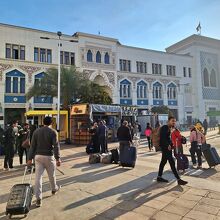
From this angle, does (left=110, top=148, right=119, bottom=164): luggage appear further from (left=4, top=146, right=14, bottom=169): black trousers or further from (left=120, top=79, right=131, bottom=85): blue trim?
(left=120, top=79, right=131, bottom=85): blue trim

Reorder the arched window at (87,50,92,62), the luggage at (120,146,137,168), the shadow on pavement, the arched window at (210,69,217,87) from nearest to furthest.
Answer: the shadow on pavement, the luggage at (120,146,137,168), the arched window at (87,50,92,62), the arched window at (210,69,217,87)

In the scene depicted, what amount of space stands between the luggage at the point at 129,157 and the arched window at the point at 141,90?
32409 millimetres

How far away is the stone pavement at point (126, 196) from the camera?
15.1 feet

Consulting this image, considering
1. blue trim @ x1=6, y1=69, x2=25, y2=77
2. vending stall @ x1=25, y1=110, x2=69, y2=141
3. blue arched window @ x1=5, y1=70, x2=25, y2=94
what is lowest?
vending stall @ x1=25, y1=110, x2=69, y2=141

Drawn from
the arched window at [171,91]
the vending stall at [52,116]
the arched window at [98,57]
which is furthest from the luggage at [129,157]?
the arched window at [171,91]

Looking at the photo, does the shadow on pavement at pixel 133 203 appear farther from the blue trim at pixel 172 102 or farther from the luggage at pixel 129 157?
the blue trim at pixel 172 102

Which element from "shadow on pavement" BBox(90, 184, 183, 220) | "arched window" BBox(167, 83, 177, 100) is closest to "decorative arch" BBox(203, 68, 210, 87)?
"arched window" BBox(167, 83, 177, 100)

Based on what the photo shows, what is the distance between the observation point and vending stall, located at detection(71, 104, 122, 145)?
60.5ft

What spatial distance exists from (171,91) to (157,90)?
11.2 feet

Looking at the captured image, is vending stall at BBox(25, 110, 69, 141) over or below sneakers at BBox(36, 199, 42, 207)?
over

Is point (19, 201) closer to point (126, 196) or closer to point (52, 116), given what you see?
point (126, 196)

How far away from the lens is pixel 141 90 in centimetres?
4147

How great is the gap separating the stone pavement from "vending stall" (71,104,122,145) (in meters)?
10.3

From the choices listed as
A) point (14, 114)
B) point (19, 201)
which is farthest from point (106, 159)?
point (14, 114)
